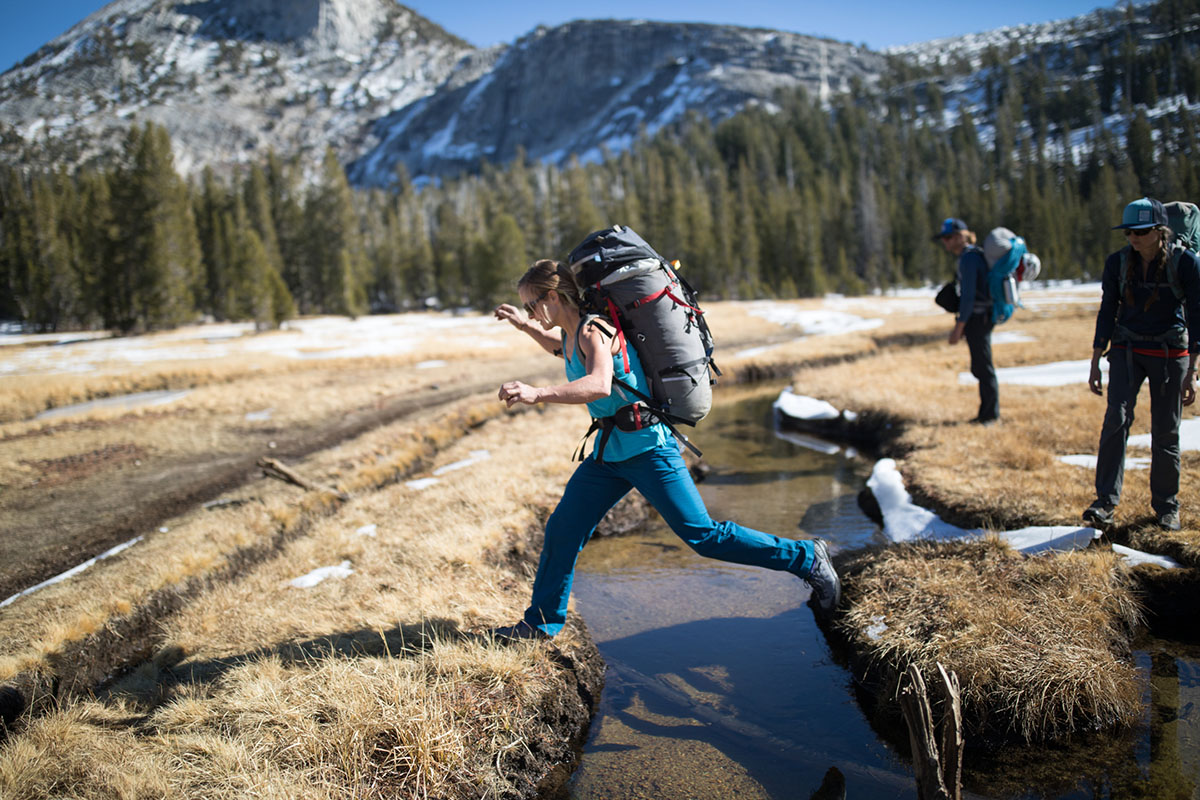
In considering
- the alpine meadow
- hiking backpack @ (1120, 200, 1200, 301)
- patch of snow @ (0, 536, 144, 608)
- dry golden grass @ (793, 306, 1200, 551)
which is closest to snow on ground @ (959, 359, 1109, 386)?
the alpine meadow

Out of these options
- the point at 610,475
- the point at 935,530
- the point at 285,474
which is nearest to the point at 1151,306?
the point at 935,530

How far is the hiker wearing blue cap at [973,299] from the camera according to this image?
891 centimetres

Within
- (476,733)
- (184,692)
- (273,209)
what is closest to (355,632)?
(184,692)

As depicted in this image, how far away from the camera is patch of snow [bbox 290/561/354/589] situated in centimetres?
621

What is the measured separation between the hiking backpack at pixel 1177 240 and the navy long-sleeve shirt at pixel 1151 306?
24mm

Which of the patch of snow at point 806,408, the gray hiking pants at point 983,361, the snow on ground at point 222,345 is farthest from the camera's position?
the snow on ground at point 222,345

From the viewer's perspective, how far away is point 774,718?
14.6 ft

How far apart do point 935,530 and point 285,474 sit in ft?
28.7

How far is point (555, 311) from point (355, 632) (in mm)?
2935

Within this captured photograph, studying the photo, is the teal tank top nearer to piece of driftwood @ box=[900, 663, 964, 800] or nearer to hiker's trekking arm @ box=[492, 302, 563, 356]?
hiker's trekking arm @ box=[492, 302, 563, 356]

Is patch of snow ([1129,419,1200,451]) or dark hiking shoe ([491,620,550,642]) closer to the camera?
dark hiking shoe ([491,620,550,642])

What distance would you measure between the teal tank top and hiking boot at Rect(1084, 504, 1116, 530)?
411cm

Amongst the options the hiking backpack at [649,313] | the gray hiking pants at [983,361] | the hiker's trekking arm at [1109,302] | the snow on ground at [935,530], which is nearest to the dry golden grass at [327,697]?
the hiking backpack at [649,313]

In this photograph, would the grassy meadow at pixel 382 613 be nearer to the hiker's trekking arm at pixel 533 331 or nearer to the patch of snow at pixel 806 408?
the patch of snow at pixel 806 408
